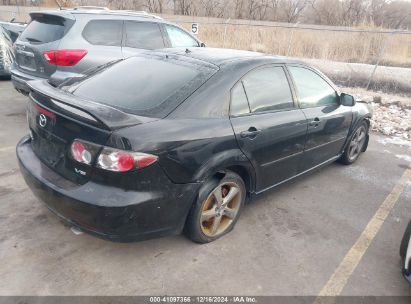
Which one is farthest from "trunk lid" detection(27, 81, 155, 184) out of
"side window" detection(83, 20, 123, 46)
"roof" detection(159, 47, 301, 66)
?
"side window" detection(83, 20, 123, 46)

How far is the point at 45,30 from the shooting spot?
545 centimetres

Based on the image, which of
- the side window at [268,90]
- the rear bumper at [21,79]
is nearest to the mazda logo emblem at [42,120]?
the side window at [268,90]

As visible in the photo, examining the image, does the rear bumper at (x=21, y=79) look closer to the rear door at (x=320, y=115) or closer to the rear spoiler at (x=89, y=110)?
the rear spoiler at (x=89, y=110)

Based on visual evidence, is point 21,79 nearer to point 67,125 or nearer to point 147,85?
point 147,85

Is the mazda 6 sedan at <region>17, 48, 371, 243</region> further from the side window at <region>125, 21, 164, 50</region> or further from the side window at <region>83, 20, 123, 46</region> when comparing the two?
the side window at <region>125, 21, 164, 50</region>

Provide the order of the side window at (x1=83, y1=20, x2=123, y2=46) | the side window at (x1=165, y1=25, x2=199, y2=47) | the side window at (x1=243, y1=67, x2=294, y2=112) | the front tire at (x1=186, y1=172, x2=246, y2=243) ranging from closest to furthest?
the front tire at (x1=186, y1=172, x2=246, y2=243) < the side window at (x1=243, y1=67, x2=294, y2=112) < the side window at (x1=83, y1=20, x2=123, y2=46) < the side window at (x1=165, y1=25, x2=199, y2=47)

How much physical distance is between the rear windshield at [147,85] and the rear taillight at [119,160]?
0.41 meters

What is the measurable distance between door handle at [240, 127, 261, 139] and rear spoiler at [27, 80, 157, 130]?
867 mm

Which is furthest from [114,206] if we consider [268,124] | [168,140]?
[268,124]

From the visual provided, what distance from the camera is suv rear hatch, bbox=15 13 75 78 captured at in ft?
17.1

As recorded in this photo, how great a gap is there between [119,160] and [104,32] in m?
4.08

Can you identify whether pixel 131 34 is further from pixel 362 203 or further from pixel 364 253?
pixel 364 253

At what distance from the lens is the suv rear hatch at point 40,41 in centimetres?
520

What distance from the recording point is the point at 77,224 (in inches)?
99.8
